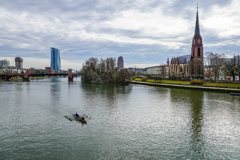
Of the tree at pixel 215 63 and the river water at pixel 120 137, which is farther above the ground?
the tree at pixel 215 63

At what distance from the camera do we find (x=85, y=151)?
18172mm

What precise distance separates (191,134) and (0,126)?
25189 millimetres

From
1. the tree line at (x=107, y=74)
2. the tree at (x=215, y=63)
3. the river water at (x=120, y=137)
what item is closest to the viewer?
the river water at (x=120, y=137)

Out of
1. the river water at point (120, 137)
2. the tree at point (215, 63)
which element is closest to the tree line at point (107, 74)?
the tree at point (215, 63)

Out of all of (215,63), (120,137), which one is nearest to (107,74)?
(215,63)

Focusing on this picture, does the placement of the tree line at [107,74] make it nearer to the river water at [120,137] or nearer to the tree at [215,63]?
the tree at [215,63]

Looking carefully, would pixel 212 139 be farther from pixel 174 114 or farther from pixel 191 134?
pixel 174 114

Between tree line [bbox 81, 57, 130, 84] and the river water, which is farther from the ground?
tree line [bbox 81, 57, 130, 84]

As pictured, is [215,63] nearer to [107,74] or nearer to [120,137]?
[107,74]

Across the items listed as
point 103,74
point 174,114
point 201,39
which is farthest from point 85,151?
point 201,39

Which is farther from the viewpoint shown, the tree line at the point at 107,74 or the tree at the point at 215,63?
the tree line at the point at 107,74

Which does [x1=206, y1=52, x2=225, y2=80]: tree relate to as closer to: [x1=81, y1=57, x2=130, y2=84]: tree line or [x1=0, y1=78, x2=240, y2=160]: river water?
[x1=81, y1=57, x2=130, y2=84]: tree line

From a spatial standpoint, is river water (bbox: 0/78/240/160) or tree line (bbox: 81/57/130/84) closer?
river water (bbox: 0/78/240/160)

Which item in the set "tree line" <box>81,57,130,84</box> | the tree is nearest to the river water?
the tree
